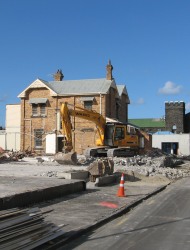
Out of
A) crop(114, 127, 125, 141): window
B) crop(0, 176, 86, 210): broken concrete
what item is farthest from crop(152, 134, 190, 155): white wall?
crop(0, 176, 86, 210): broken concrete

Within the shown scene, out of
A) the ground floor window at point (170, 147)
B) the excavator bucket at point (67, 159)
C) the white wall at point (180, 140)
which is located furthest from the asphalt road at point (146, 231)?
the ground floor window at point (170, 147)

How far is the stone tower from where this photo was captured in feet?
261

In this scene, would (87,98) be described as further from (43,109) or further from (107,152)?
(107,152)

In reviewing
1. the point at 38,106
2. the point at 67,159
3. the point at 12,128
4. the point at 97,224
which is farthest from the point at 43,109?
the point at 97,224

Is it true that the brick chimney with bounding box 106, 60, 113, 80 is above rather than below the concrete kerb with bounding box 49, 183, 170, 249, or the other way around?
above

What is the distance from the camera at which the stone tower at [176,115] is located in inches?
3132

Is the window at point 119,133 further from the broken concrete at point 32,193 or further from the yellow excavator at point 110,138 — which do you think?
the broken concrete at point 32,193

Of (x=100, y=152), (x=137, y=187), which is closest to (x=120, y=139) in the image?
(x=100, y=152)

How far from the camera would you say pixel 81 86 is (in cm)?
5212

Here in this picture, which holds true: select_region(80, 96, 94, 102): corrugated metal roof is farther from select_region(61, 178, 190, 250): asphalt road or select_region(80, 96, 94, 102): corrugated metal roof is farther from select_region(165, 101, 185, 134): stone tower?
select_region(61, 178, 190, 250): asphalt road

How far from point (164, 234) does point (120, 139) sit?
98.3 ft

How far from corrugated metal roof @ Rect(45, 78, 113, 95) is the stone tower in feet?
98.0

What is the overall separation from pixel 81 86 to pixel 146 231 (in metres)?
43.2

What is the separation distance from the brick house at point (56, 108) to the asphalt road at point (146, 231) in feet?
117
